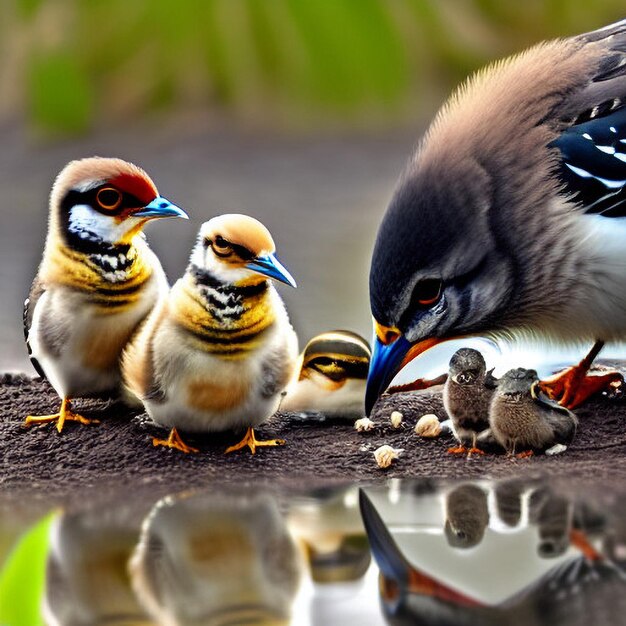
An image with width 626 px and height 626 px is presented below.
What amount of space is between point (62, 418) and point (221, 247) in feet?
2.64

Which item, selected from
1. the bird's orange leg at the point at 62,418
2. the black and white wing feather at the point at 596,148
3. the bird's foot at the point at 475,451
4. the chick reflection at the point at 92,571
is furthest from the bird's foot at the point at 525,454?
the bird's orange leg at the point at 62,418

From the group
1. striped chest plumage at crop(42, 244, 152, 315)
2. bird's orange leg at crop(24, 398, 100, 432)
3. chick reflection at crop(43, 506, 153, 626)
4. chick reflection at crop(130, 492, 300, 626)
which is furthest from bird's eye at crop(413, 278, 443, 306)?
bird's orange leg at crop(24, 398, 100, 432)

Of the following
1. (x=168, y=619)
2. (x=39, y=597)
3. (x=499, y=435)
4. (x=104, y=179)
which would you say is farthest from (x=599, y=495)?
(x=104, y=179)

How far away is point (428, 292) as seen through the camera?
140 inches

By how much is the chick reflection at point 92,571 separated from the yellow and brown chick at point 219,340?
49 cm

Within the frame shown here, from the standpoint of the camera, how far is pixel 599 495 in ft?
10.4

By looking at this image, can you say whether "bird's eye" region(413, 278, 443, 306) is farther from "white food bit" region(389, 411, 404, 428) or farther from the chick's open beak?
"white food bit" region(389, 411, 404, 428)

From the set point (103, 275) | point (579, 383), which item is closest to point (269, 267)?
point (103, 275)

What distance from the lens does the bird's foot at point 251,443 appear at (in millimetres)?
3701

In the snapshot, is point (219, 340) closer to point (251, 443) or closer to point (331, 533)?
point (251, 443)

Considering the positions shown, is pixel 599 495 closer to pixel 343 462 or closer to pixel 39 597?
pixel 343 462

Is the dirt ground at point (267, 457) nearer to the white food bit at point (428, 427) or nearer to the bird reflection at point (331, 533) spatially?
the white food bit at point (428, 427)

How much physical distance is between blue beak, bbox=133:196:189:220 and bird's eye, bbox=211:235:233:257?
0.19 meters

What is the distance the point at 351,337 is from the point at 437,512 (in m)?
1.10
